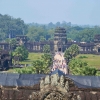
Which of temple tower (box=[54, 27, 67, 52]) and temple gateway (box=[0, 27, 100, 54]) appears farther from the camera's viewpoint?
temple tower (box=[54, 27, 67, 52])

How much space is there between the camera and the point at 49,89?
1236 centimetres

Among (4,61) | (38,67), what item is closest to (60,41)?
(4,61)

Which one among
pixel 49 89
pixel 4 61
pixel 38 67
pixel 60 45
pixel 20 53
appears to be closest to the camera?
pixel 49 89

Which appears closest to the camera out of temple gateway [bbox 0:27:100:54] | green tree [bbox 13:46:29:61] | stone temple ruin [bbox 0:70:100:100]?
stone temple ruin [bbox 0:70:100:100]

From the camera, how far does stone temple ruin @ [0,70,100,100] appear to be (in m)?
12.3

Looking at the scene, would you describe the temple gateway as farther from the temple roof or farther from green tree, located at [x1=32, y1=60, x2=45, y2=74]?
the temple roof

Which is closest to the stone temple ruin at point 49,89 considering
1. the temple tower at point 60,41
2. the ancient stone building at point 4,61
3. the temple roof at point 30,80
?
the temple roof at point 30,80

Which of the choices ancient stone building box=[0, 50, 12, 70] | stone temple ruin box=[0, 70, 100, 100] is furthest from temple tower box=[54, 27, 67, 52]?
stone temple ruin box=[0, 70, 100, 100]

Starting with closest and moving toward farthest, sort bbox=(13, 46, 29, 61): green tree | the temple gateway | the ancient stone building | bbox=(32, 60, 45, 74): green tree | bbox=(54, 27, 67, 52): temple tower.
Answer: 1. bbox=(32, 60, 45, 74): green tree
2. the ancient stone building
3. bbox=(13, 46, 29, 61): green tree
4. the temple gateway
5. bbox=(54, 27, 67, 52): temple tower

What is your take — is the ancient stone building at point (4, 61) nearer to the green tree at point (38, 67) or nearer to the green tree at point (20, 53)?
the green tree at point (20, 53)

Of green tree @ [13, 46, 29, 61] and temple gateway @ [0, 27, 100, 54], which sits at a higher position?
temple gateway @ [0, 27, 100, 54]

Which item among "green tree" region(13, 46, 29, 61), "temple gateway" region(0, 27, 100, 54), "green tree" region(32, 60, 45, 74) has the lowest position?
"green tree" region(32, 60, 45, 74)

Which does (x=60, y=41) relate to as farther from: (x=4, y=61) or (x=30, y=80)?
(x=30, y=80)

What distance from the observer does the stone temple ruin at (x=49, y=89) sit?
12.3 meters
